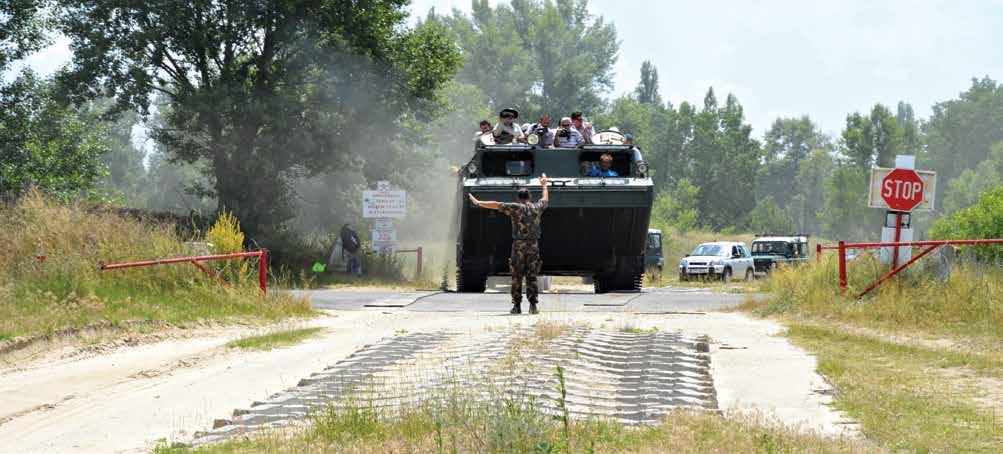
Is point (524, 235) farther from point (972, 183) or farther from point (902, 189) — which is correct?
point (972, 183)

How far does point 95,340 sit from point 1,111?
82.7 feet

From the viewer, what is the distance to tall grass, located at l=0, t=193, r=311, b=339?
1652 cm

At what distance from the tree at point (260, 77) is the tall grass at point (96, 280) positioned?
16.1 meters

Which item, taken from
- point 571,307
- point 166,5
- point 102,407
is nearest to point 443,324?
point 571,307

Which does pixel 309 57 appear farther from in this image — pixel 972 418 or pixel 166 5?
pixel 972 418

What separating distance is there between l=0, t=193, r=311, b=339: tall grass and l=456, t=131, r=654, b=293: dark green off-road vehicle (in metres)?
3.40

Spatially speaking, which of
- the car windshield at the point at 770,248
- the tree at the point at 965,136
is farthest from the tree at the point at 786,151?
the car windshield at the point at 770,248

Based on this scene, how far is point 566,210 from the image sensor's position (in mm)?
20125

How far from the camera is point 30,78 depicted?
38125 mm

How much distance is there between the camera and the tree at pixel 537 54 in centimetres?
9756

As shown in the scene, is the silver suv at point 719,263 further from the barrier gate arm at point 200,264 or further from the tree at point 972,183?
the tree at point 972,183

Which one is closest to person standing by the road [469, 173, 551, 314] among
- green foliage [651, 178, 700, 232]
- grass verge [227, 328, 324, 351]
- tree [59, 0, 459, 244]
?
grass verge [227, 328, 324, 351]

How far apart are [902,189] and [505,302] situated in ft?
21.7

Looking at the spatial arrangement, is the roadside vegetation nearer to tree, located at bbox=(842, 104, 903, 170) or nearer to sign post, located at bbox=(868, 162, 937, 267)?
sign post, located at bbox=(868, 162, 937, 267)
